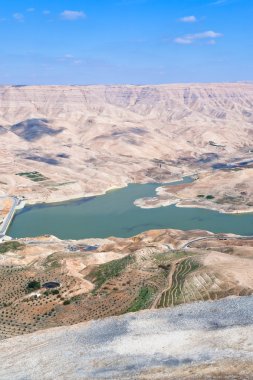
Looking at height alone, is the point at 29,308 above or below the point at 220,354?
below

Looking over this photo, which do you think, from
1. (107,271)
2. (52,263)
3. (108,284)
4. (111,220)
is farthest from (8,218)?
(108,284)

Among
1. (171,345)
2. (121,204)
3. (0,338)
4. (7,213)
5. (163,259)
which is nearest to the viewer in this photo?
(171,345)

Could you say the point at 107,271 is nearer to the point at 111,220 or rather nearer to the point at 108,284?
the point at 108,284

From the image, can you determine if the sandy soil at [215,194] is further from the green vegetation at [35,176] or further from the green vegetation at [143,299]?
the green vegetation at [143,299]

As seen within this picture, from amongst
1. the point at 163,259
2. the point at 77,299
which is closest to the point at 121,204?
the point at 163,259

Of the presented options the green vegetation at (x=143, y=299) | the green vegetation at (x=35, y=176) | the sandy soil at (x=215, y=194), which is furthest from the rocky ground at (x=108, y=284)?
the green vegetation at (x=35, y=176)

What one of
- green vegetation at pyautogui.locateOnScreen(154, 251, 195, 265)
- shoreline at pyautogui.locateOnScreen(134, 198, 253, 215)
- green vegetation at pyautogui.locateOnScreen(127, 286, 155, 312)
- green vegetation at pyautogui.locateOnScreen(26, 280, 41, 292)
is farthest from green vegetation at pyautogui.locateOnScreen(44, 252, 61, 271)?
shoreline at pyautogui.locateOnScreen(134, 198, 253, 215)

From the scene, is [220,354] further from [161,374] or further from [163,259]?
[163,259]
